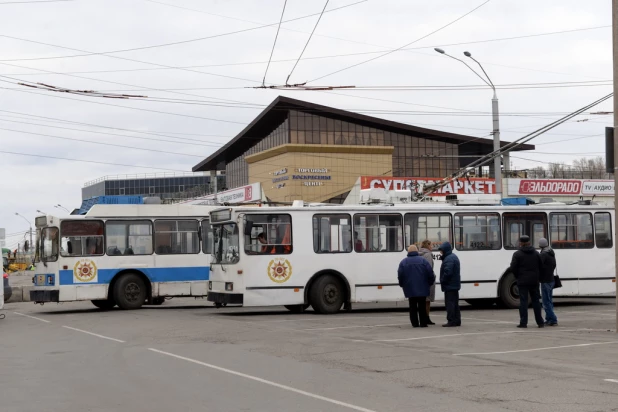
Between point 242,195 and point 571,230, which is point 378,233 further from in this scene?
point 242,195

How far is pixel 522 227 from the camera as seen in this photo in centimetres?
2462

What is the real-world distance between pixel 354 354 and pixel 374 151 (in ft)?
203

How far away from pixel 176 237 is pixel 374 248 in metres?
6.14

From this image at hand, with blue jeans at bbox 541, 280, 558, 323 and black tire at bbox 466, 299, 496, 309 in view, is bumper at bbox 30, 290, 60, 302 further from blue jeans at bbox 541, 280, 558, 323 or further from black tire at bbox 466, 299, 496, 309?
blue jeans at bbox 541, 280, 558, 323

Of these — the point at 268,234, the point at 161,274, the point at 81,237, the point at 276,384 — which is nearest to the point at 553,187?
the point at 161,274

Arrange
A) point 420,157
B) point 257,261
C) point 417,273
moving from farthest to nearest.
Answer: point 420,157 < point 257,261 < point 417,273

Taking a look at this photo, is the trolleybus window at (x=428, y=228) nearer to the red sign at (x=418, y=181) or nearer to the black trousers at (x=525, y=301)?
the black trousers at (x=525, y=301)

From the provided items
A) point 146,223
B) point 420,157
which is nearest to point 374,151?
point 420,157

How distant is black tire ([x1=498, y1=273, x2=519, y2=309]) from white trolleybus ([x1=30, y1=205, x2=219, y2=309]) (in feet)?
26.5

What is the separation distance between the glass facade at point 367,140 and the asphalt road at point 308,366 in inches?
2076

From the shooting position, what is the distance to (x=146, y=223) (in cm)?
2609

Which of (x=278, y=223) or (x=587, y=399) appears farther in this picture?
(x=278, y=223)

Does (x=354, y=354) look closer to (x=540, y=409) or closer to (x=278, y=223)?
(x=540, y=409)

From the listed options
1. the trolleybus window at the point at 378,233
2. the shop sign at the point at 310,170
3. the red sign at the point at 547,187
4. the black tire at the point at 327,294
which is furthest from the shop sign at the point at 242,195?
the black tire at the point at 327,294
